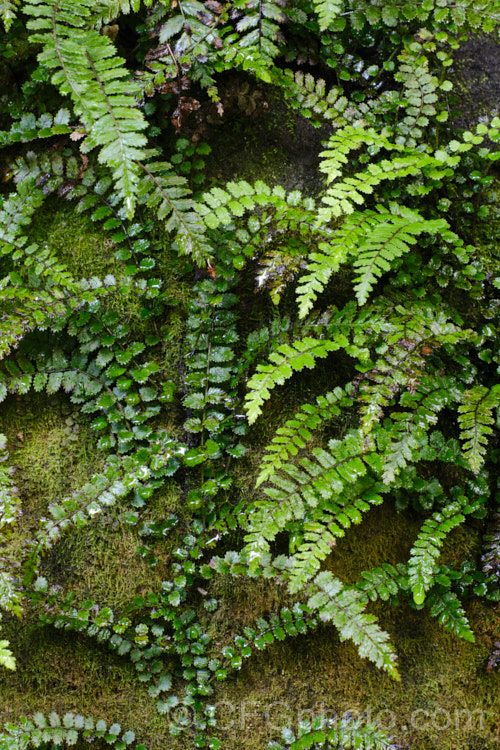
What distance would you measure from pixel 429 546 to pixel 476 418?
601 mm

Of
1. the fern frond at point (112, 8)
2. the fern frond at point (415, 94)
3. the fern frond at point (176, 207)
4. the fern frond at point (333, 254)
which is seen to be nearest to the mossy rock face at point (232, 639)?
the fern frond at point (176, 207)

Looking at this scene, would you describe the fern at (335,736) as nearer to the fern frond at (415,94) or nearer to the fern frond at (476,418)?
the fern frond at (476,418)

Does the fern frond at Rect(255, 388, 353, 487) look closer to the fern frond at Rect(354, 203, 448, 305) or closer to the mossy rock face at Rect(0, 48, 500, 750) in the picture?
the mossy rock face at Rect(0, 48, 500, 750)

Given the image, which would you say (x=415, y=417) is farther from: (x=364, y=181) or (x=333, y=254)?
(x=364, y=181)

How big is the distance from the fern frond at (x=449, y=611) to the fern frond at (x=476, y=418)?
61 centimetres

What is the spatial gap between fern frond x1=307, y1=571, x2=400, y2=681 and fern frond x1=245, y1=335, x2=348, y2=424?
0.80m

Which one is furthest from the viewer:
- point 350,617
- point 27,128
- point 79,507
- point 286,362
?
point 27,128

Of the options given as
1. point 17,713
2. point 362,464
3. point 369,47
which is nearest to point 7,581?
point 17,713

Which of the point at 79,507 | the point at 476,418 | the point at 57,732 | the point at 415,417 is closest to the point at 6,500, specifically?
the point at 79,507

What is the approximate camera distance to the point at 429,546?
231 centimetres

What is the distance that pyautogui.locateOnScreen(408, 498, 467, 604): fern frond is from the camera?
227cm

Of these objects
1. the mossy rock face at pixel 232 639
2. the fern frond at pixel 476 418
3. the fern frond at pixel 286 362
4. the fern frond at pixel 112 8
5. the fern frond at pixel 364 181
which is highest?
the fern frond at pixel 112 8

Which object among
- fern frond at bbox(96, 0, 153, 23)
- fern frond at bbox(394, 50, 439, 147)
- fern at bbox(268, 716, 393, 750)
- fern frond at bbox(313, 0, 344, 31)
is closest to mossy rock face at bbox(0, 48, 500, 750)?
fern at bbox(268, 716, 393, 750)

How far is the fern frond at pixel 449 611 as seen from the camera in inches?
88.3
